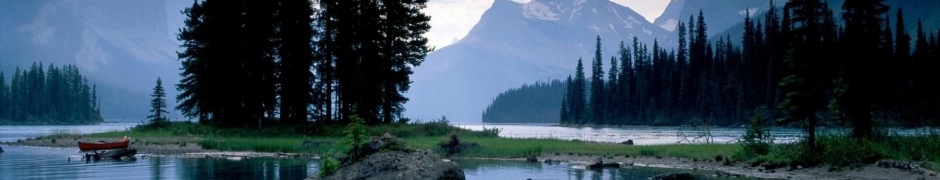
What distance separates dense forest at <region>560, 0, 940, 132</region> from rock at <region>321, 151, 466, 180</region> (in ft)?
49.3

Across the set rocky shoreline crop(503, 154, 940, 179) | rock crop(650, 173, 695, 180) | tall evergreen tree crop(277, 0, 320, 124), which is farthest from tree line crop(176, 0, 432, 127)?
rock crop(650, 173, 695, 180)

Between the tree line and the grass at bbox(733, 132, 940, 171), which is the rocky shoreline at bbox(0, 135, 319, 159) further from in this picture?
the grass at bbox(733, 132, 940, 171)

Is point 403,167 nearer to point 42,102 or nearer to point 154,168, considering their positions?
point 154,168

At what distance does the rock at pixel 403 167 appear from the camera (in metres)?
16.8

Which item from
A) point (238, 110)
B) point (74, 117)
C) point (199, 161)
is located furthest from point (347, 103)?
point (74, 117)

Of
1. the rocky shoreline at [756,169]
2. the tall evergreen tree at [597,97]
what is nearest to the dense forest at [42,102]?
the tall evergreen tree at [597,97]

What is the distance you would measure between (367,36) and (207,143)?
1453 centimetres

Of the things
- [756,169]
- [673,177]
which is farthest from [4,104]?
[673,177]

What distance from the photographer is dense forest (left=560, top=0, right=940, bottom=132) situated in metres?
32.5

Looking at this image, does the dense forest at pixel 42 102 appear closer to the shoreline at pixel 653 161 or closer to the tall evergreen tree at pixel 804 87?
the shoreline at pixel 653 161

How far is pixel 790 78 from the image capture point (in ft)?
92.5

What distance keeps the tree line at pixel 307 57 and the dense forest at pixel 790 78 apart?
25383 millimetres

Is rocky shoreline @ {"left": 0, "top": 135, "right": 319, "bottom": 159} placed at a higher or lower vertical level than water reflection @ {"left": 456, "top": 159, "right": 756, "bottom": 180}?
higher

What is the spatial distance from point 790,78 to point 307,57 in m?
32.6
